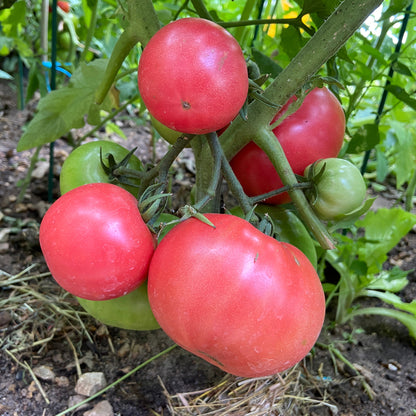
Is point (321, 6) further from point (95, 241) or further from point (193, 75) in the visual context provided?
point (95, 241)

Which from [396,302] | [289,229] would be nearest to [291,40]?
[289,229]

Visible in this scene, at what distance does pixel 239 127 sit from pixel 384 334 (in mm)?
638

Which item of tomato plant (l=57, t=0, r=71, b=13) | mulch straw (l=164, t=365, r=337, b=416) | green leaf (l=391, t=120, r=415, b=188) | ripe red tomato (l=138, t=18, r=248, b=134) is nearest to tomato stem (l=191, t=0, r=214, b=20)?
ripe red tomato (l=138, t=18, r=248, b=134)

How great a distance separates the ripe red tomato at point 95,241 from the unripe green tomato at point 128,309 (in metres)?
0.14

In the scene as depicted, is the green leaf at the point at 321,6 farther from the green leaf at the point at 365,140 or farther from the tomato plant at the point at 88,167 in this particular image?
the tomato plant at the point at 88,167

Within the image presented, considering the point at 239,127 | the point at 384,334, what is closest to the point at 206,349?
the point at 239,127

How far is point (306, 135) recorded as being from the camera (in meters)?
0.65

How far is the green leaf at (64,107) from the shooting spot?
829mm

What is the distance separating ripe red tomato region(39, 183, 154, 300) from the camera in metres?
0.50

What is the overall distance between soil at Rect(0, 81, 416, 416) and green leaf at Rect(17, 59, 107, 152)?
11.0 inches

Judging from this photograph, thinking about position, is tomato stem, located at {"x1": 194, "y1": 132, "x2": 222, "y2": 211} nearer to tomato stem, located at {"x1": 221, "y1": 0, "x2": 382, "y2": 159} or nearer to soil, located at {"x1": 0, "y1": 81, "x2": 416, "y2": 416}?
tomato stem, located at {"x1": 221, "y1": 0, "x2": 382, "y2": 159}

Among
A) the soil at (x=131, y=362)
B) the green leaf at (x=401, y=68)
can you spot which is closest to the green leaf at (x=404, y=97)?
the green leaf at (x=401, y=68)

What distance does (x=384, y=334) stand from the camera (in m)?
1.01

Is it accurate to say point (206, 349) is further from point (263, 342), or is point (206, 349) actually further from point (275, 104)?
point (275, 104)
